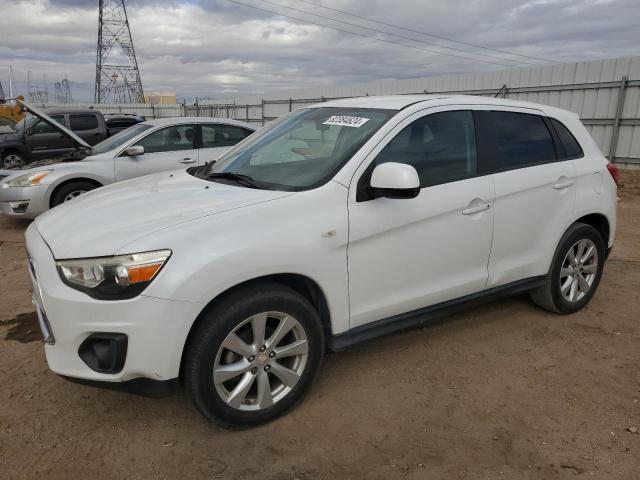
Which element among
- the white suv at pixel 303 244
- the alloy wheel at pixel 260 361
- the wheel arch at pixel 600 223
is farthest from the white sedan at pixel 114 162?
the wheel arch at pixel 600 223

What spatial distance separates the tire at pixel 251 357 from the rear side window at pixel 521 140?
186 centimetres

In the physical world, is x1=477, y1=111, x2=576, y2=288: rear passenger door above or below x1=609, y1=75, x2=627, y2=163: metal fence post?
below

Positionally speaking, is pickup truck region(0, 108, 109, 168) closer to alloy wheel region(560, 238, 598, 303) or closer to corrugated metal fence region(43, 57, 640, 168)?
corrugated metal fence region(43, 57, 640, 168)

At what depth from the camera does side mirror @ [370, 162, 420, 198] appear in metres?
2.67

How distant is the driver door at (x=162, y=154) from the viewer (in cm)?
728

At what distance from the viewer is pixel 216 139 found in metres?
7.86

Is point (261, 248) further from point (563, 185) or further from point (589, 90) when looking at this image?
point (589, 90)

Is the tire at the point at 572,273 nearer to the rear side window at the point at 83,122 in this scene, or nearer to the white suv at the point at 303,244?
the white suv at the point at 303,244

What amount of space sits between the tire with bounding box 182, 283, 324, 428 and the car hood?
49 centimetres

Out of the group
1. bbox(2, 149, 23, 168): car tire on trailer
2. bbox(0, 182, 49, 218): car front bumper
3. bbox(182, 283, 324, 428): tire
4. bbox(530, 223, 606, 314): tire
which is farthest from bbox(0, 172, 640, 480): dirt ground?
bbox(2, 149, 23, 168): car tire on trailer

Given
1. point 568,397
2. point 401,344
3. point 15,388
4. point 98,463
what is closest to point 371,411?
point 401,344

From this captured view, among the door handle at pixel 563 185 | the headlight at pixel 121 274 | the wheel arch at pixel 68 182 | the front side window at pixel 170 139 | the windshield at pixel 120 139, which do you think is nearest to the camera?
the headlight at pixel 121 274

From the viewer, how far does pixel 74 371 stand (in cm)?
245

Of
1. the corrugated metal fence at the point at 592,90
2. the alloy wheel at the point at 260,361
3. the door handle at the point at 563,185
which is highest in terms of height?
the corrugated metal fence at the point at 592,90
